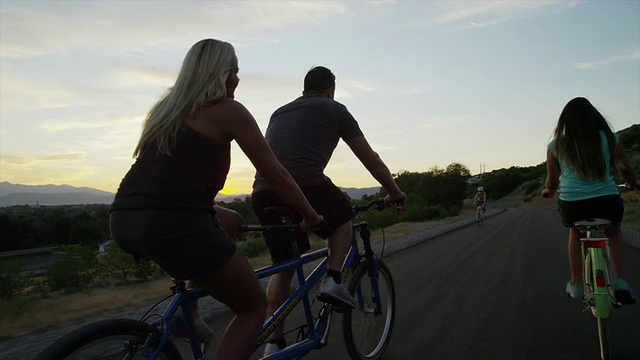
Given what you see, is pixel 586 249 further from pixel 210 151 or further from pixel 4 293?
pixel 4 293

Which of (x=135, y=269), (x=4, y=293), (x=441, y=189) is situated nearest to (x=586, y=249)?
(x=4, y=293)

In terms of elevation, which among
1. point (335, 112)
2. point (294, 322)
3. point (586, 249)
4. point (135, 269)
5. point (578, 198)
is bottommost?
point (135, 269)

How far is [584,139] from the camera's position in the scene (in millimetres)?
4301

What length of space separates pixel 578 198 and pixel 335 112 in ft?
7.26

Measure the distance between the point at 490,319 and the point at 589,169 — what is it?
187 cm

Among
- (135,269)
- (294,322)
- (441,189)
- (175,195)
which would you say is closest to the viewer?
(175,195)

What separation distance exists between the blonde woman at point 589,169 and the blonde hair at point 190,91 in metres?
3.10

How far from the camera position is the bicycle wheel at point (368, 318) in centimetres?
402

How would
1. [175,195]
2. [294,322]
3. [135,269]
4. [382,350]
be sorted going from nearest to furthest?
[175,195] < [294,322] < [382,350] < [135,269]

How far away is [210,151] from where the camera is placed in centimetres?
238

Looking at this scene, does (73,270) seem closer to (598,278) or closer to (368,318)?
(368,318)

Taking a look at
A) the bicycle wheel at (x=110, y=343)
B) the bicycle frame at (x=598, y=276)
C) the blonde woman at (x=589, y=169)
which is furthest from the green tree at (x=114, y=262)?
the bicycle wheel at (x=110, y=343)

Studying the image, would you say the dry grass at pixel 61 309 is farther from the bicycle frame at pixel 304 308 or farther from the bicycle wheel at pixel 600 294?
the bicycle wheel at pixel 600 294

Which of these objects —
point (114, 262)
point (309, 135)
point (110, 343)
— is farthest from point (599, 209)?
point (114, 262)
